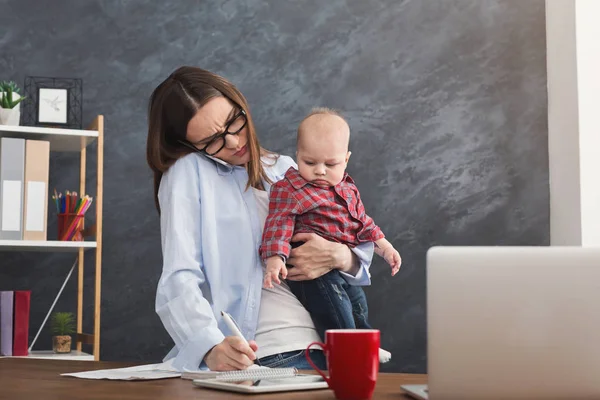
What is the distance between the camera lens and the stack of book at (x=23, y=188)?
2.96 m

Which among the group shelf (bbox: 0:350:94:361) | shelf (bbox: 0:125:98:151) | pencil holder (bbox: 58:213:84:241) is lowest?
shelf (bbox: 0:350:94:361)

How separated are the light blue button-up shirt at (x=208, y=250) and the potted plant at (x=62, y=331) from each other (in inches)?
55.1

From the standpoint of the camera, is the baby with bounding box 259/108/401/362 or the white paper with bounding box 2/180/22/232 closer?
the baby with bounding box 259/108/401/362

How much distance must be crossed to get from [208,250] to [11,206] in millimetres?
1488

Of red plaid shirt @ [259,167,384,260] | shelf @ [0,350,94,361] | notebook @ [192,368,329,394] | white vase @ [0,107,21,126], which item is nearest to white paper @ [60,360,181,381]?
notebook @ [192,368,329,394]

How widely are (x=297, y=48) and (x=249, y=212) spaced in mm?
1783

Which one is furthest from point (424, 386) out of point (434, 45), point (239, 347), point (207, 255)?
point (434, 45)

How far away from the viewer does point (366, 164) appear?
3553 millimetres

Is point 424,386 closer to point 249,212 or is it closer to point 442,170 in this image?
point 249,212

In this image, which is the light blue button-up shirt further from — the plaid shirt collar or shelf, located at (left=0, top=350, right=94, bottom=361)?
shelf, located at (left=0, top=350, right=94, bottom=361)

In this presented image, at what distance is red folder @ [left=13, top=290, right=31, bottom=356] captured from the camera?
298cm

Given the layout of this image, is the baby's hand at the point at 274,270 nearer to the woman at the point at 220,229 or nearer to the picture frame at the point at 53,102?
the woman at the point at 220,229

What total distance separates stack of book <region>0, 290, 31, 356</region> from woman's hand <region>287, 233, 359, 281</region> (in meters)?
1.55

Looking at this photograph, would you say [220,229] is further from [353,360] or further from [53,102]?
[53,102]
